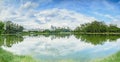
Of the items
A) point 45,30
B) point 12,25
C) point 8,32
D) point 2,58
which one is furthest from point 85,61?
point 45,30

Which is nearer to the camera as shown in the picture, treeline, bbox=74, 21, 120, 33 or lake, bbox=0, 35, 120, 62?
lake, bbox=0, 35, 120, 62

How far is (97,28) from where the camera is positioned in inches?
3447

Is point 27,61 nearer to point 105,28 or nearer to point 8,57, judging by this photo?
point 8,57

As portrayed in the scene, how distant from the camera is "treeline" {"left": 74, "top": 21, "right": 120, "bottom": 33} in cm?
8575

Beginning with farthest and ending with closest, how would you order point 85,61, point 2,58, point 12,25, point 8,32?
point 12,25, point 8,32, point 85,61, point 2,58

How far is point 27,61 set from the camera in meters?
15.8

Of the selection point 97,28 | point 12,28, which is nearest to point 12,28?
point 12,28

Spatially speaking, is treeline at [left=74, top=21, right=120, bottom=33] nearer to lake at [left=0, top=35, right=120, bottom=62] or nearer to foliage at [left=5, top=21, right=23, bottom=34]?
foliage at [left=5, top=21, right=23, bottom=34]

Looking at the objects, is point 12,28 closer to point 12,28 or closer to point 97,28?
point 12,28

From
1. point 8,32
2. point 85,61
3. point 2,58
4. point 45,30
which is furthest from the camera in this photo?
point 45,30

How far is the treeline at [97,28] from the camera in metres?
85.8

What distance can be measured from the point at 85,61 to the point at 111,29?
70135 millimetres

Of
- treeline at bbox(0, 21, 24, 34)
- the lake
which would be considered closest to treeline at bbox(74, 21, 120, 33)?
treeline at bbox(0, 21, 24, 34)

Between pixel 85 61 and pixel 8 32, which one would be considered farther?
pixel 8 32
